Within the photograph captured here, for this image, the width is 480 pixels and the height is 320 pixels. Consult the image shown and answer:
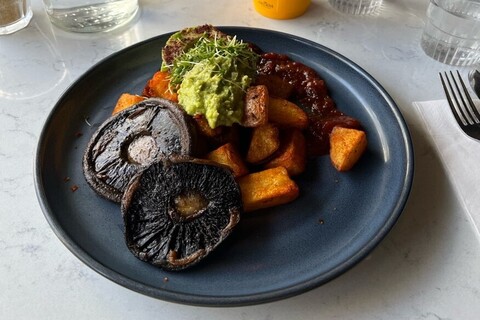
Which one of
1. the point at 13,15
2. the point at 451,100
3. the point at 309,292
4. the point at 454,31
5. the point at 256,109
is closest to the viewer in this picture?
the point at 309,292

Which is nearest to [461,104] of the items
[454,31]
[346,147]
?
[454,31]

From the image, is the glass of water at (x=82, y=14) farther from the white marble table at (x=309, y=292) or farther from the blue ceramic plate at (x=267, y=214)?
the blue ceramic plate at (x=267, y=214)

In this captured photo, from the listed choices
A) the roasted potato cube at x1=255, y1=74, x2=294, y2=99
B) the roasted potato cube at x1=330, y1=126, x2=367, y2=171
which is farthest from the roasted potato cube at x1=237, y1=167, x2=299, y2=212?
the roasted potato cube at x1=255, y1=74, x2=294, y2=99

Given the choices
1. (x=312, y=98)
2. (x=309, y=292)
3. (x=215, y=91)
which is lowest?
(x=309, y=292)

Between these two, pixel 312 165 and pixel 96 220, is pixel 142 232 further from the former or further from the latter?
pixel 312 165

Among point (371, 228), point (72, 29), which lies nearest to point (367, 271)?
point (371, 228)

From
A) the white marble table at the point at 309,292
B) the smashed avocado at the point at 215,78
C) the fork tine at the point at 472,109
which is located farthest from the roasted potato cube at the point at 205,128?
the fork tine at the point at 472,109

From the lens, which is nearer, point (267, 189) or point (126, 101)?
point (267, 189)

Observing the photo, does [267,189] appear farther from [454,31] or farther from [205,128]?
[454,31]

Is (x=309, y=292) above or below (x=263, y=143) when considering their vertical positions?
below
